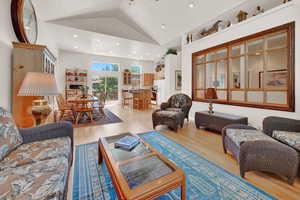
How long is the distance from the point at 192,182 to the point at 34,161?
5.18 feet

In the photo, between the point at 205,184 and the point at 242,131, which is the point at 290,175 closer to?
the point at 242,131

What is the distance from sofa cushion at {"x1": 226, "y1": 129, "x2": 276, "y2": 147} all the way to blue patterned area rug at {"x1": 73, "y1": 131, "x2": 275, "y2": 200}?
0.43 m

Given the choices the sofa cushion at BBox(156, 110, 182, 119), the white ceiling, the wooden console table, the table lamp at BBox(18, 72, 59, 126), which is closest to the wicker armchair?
the wooden console table

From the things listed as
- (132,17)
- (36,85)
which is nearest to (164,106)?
(36,85)

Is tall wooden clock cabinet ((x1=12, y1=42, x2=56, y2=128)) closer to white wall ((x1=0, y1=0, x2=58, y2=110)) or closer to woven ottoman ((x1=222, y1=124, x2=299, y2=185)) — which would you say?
white wall ((x1=0, y1=0, x2=58, y2=110))

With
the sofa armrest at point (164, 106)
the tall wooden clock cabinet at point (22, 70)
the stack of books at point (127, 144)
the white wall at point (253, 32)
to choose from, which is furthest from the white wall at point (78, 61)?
the stack of books at point (127, 144)

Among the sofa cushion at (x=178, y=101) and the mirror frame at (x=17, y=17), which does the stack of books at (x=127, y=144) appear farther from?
the mirror frame at (x=17, y=17)

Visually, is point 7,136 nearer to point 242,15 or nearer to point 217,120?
point 217,120

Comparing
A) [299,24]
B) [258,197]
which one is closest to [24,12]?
[258,197]

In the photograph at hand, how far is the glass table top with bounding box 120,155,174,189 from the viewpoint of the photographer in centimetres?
98

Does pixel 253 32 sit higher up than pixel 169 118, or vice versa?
pixel 253 32

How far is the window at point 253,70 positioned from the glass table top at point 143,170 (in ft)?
9.67

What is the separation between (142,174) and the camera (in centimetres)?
104

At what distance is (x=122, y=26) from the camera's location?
536 cm
